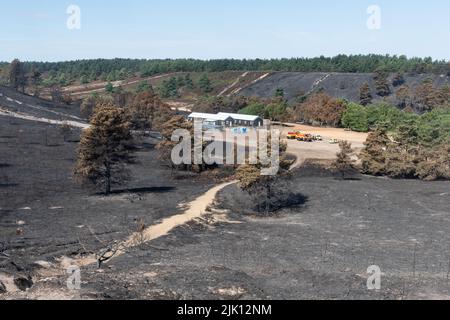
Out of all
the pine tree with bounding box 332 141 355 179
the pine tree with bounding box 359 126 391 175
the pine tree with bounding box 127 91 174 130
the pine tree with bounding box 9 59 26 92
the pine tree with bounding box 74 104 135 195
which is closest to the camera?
the pine tree with bounding box 74 104 135 195

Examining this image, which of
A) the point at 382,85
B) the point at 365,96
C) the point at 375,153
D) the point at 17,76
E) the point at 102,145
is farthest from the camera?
the point at 17,76

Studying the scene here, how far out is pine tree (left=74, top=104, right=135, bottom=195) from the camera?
56625 mm

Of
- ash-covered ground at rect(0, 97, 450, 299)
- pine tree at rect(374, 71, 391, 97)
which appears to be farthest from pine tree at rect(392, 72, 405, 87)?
ash-covered ground at rect(0, 97, 450, 299)

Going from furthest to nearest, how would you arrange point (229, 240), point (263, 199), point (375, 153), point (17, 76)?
point (17, 76) < point (375, 153) < point (263, 199) < point (229, 240)

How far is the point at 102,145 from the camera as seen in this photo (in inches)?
2245

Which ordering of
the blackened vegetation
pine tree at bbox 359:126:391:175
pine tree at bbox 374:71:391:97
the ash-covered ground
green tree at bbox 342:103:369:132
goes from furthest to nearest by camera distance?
pine tree at bbox 374:71:391:97, green tree at bbox 342:103:369:132, pine tree at bbox 359:126:391:175, the blackened vegetation, the ash-covered ground

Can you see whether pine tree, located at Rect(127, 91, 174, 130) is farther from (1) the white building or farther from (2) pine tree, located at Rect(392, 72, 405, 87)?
(2) pine tree, located at Rect(392, 72, 405, 87)

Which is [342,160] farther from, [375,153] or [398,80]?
[398,80]

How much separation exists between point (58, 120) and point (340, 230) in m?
96.7

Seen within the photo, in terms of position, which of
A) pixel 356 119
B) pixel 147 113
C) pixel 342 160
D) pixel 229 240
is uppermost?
pixel 147 113

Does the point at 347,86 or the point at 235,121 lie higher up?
the point at 347,86

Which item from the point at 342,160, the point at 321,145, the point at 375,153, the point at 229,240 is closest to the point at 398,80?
the point at 321,145

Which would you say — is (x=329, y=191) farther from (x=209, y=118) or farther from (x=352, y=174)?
(x=209, y=118)

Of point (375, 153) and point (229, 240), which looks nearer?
point (229, 240)
